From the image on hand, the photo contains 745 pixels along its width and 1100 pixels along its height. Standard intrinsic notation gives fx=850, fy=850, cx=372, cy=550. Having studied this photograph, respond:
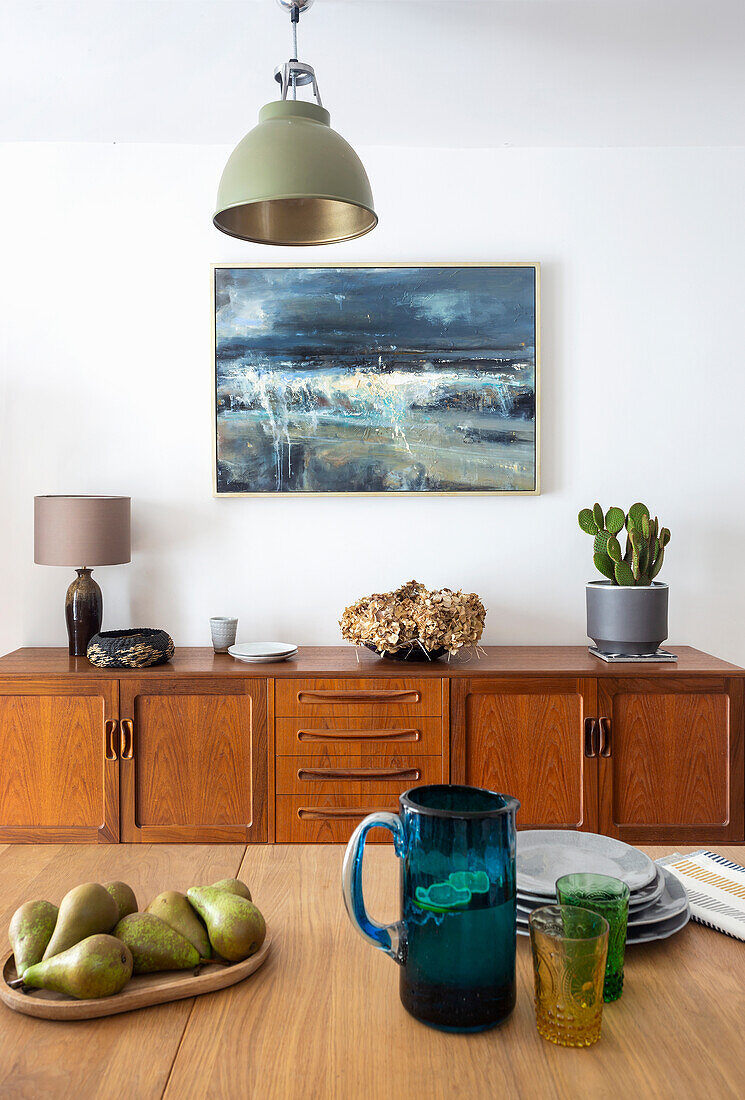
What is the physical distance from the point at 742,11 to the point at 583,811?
2284 mm

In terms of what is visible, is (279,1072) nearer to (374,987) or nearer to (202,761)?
(374,987)

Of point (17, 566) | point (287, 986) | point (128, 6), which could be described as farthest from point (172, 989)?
point (17, 566)

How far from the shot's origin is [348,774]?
262 centimetres

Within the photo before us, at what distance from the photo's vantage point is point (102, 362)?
314 centimetres

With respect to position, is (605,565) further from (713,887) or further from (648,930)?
(648,930)

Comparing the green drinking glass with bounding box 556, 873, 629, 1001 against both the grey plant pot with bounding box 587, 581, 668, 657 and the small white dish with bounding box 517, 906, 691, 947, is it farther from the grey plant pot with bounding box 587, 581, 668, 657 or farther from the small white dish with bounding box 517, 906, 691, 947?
the grey plant pot with bounding box 587, 581, 668, 657

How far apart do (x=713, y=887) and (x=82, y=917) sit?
30.9 inches

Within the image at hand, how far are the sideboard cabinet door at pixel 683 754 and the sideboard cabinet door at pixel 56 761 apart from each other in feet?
5.09

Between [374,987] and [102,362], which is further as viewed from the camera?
[102,362]

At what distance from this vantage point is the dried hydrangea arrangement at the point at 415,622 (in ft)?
8.73

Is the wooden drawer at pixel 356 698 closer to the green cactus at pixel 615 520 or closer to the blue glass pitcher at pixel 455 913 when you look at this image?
the green cactus at pixel 615 520

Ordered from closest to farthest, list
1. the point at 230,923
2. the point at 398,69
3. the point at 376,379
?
the point at 230,923, the point at 398,69, the point at 376,379

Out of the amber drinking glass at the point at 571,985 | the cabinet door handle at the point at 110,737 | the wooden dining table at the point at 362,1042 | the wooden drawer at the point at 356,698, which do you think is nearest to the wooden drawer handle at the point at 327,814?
Answer: the wooden drawer at the point at 356,698

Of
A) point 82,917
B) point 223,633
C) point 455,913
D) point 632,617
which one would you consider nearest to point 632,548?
point 632,617
